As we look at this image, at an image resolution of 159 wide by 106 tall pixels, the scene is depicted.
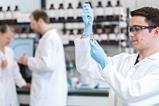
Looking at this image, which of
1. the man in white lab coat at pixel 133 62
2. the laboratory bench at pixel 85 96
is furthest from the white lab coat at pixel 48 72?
the man in white lab coat at pixel 133 62

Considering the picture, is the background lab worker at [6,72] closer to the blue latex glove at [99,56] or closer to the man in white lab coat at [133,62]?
the man in white lab coat at [133,62]

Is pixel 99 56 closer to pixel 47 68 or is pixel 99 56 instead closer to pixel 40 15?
pixel 47 68

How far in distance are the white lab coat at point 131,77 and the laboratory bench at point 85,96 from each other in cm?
205

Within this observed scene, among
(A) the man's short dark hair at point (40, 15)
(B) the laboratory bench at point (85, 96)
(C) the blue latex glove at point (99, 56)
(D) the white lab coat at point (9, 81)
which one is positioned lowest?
(B) the laboratory bench at point (85, 96)

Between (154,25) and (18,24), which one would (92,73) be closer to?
(154,25)

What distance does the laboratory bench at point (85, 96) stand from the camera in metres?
4.20

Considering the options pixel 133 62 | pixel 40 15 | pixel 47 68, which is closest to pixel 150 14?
pixel 133 62

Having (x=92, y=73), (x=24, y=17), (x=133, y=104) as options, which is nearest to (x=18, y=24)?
(x=24, y=17)

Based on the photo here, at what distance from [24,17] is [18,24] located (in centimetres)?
12

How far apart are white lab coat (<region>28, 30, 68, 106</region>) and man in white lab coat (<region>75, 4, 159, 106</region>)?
1725mm

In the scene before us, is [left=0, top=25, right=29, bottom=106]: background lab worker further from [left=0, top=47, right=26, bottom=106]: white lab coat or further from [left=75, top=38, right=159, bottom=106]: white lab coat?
[left=75, top=38, right=159, bottom=106]: white lab coat

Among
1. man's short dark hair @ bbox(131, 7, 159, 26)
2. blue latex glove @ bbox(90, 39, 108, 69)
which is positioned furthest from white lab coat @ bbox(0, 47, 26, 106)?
man's short dark hair @ bbox(131, 7, 159, 26)

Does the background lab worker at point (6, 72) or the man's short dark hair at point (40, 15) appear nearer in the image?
the background lab worker at point (6, 72)

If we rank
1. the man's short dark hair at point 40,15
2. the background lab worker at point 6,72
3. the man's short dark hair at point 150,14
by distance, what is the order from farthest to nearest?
the man's short dark hair at point 40,15 → the background lab worker at point 6,72 → the man's short dark hair at point 150,14
